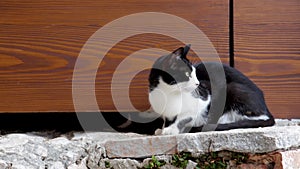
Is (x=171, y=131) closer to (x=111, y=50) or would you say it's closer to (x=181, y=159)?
(x=181, y=159)

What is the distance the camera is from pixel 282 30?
176 cm

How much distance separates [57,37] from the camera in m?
1.72

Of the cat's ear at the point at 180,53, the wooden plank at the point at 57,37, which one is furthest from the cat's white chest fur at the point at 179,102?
the wooden plank at the point at 57,37

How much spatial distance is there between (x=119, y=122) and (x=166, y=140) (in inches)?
26.7

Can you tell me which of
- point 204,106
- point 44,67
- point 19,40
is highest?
point 19,40

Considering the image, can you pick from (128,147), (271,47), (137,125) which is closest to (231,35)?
(271,47)

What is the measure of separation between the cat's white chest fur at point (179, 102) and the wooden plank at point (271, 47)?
0.30m

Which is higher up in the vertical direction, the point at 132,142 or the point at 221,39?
the point at 221,39

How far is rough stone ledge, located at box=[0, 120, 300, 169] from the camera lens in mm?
1242

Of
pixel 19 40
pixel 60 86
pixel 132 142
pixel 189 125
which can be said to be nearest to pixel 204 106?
pixel 189 125

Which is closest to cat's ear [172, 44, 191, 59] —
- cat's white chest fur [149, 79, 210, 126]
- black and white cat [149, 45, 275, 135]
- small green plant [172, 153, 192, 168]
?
black and white cat [149, 45, 275, 135]

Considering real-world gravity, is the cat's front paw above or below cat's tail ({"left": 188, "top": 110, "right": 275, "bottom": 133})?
below

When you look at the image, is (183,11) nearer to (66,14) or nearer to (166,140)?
(66,14)

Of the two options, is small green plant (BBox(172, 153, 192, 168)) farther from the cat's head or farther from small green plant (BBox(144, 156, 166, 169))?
the cat's head
